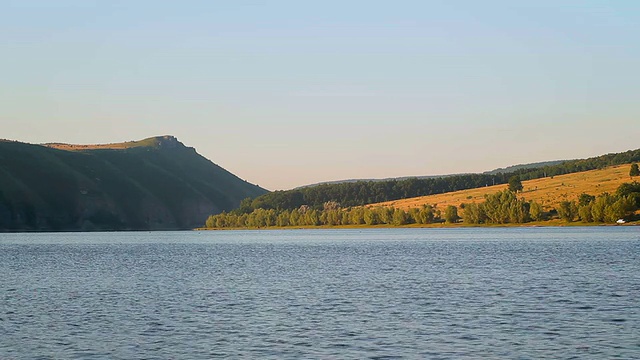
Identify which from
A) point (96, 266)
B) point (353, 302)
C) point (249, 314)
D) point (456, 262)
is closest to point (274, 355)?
point (249, 314)

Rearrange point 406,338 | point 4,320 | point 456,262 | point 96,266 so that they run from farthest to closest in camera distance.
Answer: point 96,266 < point 456,262 < point 4,320 < point 406,338

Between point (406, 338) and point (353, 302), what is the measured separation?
17.1 m

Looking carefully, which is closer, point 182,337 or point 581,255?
point 182,337

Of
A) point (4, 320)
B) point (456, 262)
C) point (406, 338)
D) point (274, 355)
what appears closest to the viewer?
point (274, 355)

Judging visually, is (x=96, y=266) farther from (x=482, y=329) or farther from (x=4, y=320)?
(x=482, y=329)

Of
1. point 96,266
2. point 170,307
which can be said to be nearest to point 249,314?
point 170,307

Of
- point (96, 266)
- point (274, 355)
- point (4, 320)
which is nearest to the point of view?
point (274, 355)

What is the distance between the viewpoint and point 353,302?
61688 millimetres

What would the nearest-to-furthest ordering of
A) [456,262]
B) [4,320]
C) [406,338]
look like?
1. [406,338]
2. [4,320]
3. [456,262]

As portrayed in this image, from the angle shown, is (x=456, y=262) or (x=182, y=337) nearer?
(x=182, y=337)

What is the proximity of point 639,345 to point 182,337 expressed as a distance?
23.4 m

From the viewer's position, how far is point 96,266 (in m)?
116

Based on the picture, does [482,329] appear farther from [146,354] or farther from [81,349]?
[81,349]

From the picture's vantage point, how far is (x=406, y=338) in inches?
1761
